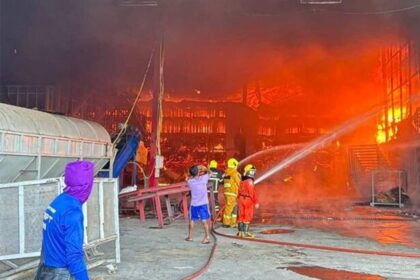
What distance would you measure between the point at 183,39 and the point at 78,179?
11.2 meters

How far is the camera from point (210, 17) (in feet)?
38.7

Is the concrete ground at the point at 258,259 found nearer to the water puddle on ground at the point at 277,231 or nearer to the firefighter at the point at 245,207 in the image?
the water puddle on ground at the point at 277,231

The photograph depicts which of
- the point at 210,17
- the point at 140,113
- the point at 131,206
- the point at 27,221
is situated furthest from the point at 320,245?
the point at 140,113

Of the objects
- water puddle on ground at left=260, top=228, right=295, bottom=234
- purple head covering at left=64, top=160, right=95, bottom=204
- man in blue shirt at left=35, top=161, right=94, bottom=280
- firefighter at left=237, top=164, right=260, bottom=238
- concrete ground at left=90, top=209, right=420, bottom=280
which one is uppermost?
purple head covering at left=64, top=160, right=95, bottom=204

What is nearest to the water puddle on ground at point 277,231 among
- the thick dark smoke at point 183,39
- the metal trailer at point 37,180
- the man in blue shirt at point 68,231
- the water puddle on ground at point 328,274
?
the water puddle on ground at point 328,274

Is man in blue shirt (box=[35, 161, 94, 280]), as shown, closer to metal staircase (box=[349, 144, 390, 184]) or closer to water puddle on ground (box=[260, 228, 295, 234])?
water puddle on ground (box=[260, 228, 295, 234])

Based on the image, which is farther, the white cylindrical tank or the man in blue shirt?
the white cylindrical tank

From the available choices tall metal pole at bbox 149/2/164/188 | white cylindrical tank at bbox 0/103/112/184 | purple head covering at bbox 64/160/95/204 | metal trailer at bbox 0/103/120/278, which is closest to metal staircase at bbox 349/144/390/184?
tall metal pole at bbox 149/2/164/188

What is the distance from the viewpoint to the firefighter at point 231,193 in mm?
8898

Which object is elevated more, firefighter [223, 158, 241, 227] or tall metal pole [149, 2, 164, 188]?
tall metal pole [149, 2, 164, 188]

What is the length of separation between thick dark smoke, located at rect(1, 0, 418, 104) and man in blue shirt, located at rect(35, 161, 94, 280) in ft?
27.7

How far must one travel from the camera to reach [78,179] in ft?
8.60

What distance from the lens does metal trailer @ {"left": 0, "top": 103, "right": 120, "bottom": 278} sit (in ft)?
13.5

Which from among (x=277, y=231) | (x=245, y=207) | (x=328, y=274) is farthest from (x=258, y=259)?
(x=277, y=231)
